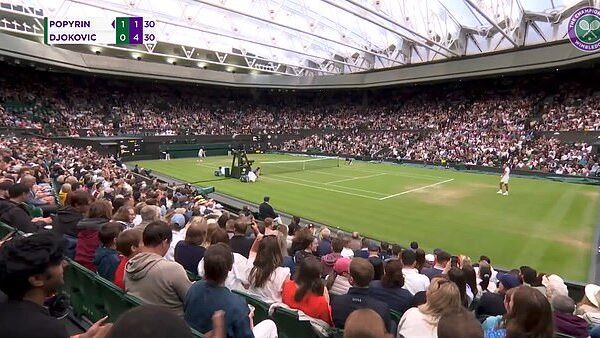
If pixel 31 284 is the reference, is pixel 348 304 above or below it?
below

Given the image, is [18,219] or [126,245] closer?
[126,245]

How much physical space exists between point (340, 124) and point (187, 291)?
5862cm

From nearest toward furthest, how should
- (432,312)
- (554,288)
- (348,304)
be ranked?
1. (432,312)
2. (348,304)
3. (554,288)

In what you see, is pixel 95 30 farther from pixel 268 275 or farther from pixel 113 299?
pixel 268 275

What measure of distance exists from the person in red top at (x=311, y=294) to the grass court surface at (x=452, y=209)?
32.0 ft

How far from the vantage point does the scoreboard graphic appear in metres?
30.0

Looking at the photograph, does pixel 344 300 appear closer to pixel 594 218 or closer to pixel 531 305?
pixel 531 305

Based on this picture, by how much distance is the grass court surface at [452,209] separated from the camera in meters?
13.8

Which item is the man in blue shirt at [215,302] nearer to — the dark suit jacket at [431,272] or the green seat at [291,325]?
the green seat at [291,325]

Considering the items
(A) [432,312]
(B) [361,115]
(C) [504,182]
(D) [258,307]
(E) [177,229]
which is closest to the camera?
(A) [432,312]

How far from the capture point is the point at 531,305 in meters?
3.44

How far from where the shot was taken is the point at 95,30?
3039cm

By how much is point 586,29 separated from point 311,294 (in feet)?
111

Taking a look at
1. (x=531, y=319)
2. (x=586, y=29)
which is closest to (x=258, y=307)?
(x=531, y=319)
